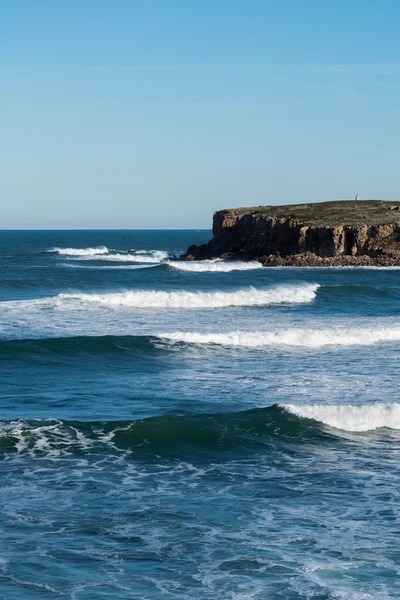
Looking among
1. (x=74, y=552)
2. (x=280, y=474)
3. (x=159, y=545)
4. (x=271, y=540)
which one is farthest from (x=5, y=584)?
(x=280, y=474)

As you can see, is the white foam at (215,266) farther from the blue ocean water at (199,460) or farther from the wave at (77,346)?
the wave at (77,346)

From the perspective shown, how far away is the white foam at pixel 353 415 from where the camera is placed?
15695mm

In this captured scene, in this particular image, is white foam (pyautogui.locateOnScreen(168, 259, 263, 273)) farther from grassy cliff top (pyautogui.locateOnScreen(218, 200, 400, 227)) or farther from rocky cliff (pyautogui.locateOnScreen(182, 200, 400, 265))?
grassy cliff top (pyautogui.locateOnScreen(218, 200, 400, 227))

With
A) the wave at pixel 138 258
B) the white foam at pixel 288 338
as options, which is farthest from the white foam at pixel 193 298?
the wave at pixel 138 258

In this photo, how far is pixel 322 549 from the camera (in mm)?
9844

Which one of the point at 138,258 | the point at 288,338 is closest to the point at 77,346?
the point at 288,338

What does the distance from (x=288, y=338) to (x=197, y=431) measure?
11.5m

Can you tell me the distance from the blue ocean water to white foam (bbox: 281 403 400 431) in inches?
1.5

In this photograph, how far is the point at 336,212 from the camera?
7000 centimetres

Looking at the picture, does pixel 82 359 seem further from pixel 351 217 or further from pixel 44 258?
pixel 44 258

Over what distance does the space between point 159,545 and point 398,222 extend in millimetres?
56039

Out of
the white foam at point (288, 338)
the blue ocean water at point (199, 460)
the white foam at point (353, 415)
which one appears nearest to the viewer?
the blue ocean water at point (199, 460)

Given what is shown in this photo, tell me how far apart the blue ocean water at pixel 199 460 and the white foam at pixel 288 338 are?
7 cm

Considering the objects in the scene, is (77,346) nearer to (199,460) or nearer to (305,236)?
(199,460)
